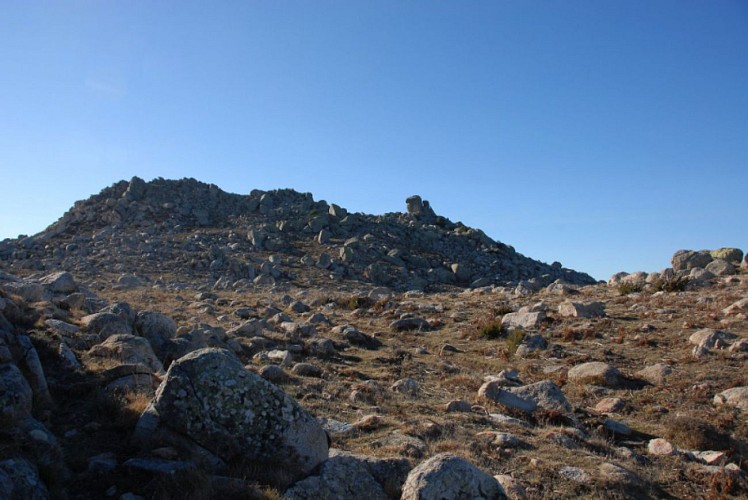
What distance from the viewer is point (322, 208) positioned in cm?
6188

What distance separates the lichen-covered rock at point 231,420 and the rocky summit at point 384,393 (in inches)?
0.9

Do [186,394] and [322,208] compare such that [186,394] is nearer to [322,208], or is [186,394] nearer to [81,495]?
[81,495]

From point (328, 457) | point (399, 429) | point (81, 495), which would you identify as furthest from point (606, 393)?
point (81, 495)

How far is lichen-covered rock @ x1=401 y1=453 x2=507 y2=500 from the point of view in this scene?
5469mm

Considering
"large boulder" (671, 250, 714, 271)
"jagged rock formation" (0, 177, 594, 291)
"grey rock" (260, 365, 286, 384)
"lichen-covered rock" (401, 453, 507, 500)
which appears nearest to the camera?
"lichen-covered rock" (401, 453, 507, 500)

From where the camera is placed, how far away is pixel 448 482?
18.1 ft

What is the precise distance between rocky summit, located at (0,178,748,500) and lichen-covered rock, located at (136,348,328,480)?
0.07 ft

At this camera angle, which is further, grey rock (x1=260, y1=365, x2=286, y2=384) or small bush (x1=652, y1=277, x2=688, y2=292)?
small bush (x1=652, y1=277, x2=688, y2=292)

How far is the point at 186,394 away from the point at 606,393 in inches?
368

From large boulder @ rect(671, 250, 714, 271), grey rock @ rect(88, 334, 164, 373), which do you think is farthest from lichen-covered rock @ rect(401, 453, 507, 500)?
large boulder @ rect(671, 250, 714, 271)

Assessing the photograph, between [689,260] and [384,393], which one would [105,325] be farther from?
[689,260]

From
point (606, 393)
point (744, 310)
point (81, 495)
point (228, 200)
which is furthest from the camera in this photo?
point (228, 200)

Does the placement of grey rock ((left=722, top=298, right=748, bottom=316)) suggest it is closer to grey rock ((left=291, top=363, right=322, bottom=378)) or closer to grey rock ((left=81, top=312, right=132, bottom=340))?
grey rock ((left=291, top=363, right=322, bottom=378))

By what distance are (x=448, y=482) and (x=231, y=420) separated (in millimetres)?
2622
